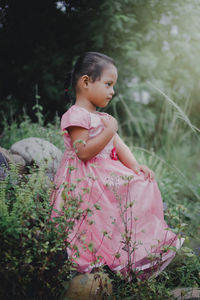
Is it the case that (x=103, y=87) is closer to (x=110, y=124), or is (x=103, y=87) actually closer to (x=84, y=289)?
(x=110, y=124)

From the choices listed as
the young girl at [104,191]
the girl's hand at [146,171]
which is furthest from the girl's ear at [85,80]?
the girl's hand at [146,171]

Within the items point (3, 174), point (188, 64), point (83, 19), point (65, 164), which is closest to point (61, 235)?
point (65, 164)

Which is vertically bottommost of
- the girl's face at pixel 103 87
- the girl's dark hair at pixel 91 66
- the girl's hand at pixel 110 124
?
the girl's hand at pixel 110 124

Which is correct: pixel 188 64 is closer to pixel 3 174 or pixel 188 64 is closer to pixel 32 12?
pixel 32 12

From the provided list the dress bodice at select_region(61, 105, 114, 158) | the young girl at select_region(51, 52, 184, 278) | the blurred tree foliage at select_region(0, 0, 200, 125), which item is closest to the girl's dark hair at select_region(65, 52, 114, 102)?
the young girl at select_region(51, 52, 184, 278)

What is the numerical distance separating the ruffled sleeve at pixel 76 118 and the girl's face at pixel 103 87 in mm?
140

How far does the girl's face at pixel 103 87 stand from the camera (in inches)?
82.7

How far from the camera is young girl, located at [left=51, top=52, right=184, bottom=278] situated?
1.87m

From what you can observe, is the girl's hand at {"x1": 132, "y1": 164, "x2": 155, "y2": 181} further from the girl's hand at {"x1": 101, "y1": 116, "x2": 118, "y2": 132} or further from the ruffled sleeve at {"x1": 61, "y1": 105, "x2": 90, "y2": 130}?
the ruffled sleeve at {"x1": 61, "y1": 105, "x2": 90, "y2": 130}

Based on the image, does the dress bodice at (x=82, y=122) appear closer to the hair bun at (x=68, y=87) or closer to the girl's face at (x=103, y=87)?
the girl's face at (x=103, y=87)

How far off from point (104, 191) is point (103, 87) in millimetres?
737

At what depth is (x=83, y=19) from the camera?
428 cm

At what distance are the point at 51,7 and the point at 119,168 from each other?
2.85 meters

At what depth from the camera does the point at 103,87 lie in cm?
210
